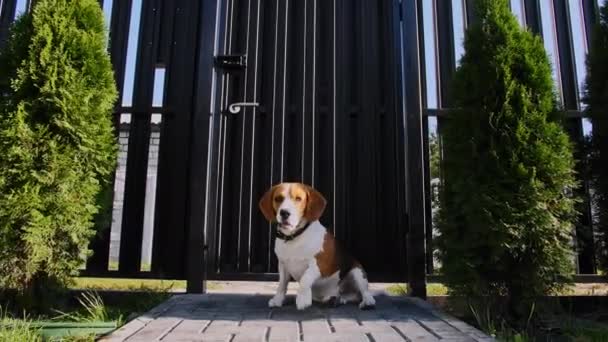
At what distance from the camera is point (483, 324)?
8.36 feet

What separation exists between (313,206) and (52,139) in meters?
1.76

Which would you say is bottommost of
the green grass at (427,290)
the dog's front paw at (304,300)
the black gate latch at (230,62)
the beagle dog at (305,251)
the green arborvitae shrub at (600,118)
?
the green grass at (427,290)

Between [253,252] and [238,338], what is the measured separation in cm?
180

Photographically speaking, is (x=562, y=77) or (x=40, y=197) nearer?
(x=40, y=197)

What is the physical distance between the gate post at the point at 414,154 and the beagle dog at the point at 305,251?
2.09 feet

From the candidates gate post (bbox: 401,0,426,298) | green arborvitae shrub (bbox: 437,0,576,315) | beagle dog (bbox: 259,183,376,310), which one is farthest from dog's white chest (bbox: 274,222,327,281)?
gate post (bbox: 401,0,426,298)

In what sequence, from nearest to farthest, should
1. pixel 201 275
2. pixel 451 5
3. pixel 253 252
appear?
1. pixel 201 275
2. pixel 253 252
3. pixel 451 5

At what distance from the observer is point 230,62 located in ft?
13.0

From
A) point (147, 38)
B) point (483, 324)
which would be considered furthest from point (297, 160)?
point (483, 324)

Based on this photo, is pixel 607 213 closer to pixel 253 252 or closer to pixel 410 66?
pixel 410 66

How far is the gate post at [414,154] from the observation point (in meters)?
3.46

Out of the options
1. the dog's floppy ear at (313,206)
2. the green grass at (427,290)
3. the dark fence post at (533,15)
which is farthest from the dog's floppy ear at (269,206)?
the dark fence post at (533,15)

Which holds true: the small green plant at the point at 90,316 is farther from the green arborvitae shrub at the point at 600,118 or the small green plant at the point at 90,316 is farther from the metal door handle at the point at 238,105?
the green arborvitae shrub at the point at 600,118

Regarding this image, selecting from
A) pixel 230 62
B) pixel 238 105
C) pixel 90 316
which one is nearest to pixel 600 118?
pixel 238 105
